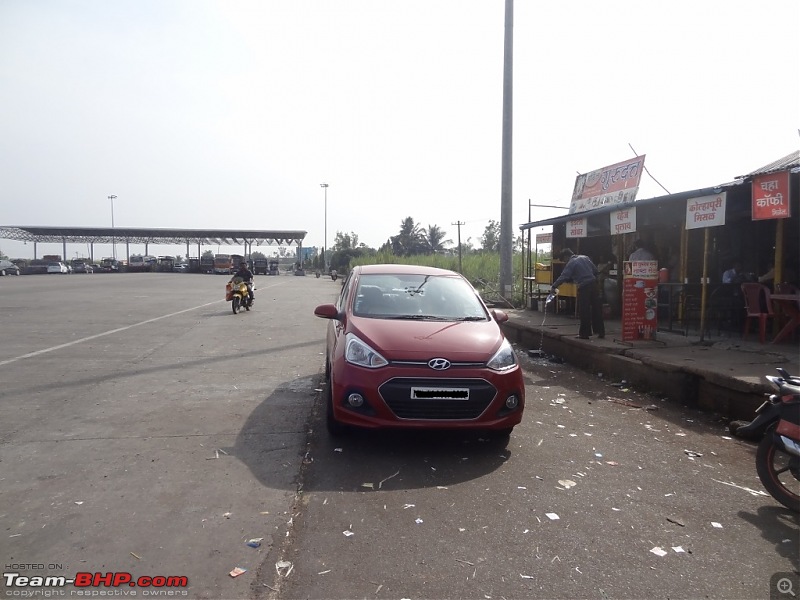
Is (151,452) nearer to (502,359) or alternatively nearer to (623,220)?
(502,359)

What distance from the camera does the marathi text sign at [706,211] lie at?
342 inches

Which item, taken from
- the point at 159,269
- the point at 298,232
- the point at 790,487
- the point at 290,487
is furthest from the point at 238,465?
the point at 298,232

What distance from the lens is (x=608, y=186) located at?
13.3m

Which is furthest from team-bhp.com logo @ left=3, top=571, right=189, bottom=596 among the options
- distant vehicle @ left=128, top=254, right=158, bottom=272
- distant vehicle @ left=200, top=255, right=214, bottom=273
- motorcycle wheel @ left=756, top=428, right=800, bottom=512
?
distant vehicle @ left=128, top=254, right=158, bottom=272

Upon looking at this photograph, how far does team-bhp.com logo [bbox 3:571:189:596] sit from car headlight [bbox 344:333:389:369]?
92.3 inches

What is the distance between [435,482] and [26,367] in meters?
7.19

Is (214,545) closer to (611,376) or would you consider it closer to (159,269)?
(611,376)

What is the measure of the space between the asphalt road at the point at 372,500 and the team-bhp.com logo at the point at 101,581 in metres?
0.03

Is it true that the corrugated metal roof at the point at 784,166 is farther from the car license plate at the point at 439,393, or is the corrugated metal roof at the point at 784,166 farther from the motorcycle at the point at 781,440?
the car license plate at the point at 439,393

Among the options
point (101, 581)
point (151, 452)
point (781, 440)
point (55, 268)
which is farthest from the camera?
point (55, 268)

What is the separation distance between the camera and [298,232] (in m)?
80.9

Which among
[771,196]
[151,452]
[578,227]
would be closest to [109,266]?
[578,227]

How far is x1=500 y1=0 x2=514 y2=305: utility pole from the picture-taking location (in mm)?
15672

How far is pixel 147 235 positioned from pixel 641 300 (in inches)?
3319
